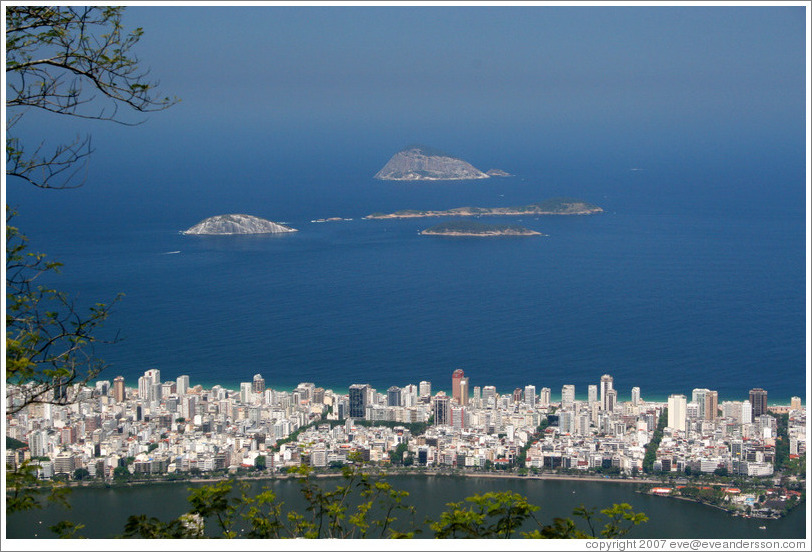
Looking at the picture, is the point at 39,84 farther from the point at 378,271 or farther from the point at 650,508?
the point at 378,271

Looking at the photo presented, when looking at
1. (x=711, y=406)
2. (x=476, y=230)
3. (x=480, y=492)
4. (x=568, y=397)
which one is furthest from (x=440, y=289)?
(x=480, y=492)

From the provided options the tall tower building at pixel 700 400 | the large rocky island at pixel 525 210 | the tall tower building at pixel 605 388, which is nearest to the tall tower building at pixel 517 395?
the tall tower building at pixel 605 388

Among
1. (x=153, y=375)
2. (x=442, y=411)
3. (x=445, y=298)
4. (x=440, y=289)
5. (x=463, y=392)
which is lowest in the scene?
(x=442, y=411)

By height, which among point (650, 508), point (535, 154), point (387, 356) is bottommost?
point (650, 508)

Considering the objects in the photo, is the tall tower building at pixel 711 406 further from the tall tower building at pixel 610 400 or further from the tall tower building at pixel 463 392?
the tall tower building at pixel 463 392

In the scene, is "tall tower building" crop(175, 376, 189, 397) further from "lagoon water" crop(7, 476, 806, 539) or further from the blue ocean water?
"lagoon water" crop(7, 476, 806, 539)

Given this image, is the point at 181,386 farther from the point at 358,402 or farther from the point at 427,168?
the point at 427,168

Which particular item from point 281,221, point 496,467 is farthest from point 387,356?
point 281,221

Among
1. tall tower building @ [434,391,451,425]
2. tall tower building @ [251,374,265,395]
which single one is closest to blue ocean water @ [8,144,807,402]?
tall tower building @ [251,374,265,395]
